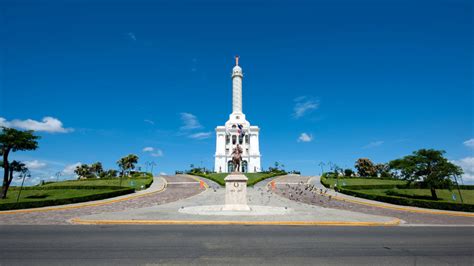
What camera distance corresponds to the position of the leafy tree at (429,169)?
2989 centimetres

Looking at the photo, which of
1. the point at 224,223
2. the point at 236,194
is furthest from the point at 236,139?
the point at 224,223

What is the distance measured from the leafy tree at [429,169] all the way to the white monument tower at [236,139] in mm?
56906

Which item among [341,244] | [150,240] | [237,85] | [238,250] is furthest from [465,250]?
[237,85]

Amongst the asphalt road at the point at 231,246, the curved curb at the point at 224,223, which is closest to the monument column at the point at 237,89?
the curved curb at the point at 224,223

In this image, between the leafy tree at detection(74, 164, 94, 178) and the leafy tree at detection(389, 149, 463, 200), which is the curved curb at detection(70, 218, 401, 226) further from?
the leafy tree at detection(74, 164, 94, 178)

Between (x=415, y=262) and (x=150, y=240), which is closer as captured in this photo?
(x=415, y=262)

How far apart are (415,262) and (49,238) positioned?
1353 centimetres

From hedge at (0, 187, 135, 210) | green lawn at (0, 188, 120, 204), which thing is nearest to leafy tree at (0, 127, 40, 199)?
green lawn at (0, 188, 120, 204)

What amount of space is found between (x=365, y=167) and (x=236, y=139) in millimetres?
40329

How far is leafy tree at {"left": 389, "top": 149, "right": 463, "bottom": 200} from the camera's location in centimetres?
2989

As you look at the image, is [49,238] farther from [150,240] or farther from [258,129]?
[258,129]

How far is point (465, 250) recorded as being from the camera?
32.6 ft

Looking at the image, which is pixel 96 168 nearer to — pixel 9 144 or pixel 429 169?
pixel 9 144

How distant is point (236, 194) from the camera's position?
2075 centimetres
